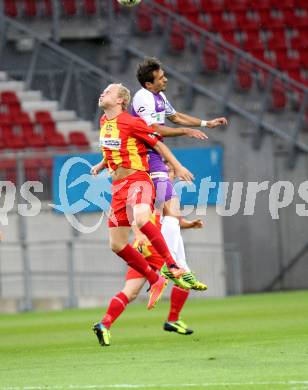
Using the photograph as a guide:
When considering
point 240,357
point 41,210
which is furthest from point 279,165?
point 240,357

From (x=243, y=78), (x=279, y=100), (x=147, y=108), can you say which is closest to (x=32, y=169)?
(x=243, y=78)

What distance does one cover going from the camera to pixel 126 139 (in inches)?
402

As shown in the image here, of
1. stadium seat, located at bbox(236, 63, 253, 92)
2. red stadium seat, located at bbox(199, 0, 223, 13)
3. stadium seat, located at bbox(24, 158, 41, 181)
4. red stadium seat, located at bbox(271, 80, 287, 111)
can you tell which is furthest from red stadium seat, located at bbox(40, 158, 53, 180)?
red stadium seat, located at bbox(199, 0, 223, 13)

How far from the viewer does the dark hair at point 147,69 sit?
420 inches

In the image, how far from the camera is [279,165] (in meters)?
22.3

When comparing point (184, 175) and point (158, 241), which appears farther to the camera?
point (158, 241)

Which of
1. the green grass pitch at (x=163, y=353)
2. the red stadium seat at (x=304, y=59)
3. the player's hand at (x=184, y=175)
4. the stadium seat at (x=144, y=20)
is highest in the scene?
the stadium seat at (x=144, y=20)

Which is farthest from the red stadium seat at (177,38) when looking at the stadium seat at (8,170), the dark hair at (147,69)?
the dark hair at (147,69)

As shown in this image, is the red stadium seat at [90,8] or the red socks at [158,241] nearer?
the red socks at [158,241]

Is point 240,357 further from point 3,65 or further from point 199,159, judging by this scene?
point 3,65

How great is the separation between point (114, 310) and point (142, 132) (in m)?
1.43

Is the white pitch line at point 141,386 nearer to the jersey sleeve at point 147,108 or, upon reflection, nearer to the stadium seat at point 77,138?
the jersey sleeve at point 147,108

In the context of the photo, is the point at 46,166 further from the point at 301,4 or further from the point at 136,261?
the point at 136,261

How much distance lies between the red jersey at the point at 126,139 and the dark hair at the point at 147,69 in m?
0.59
